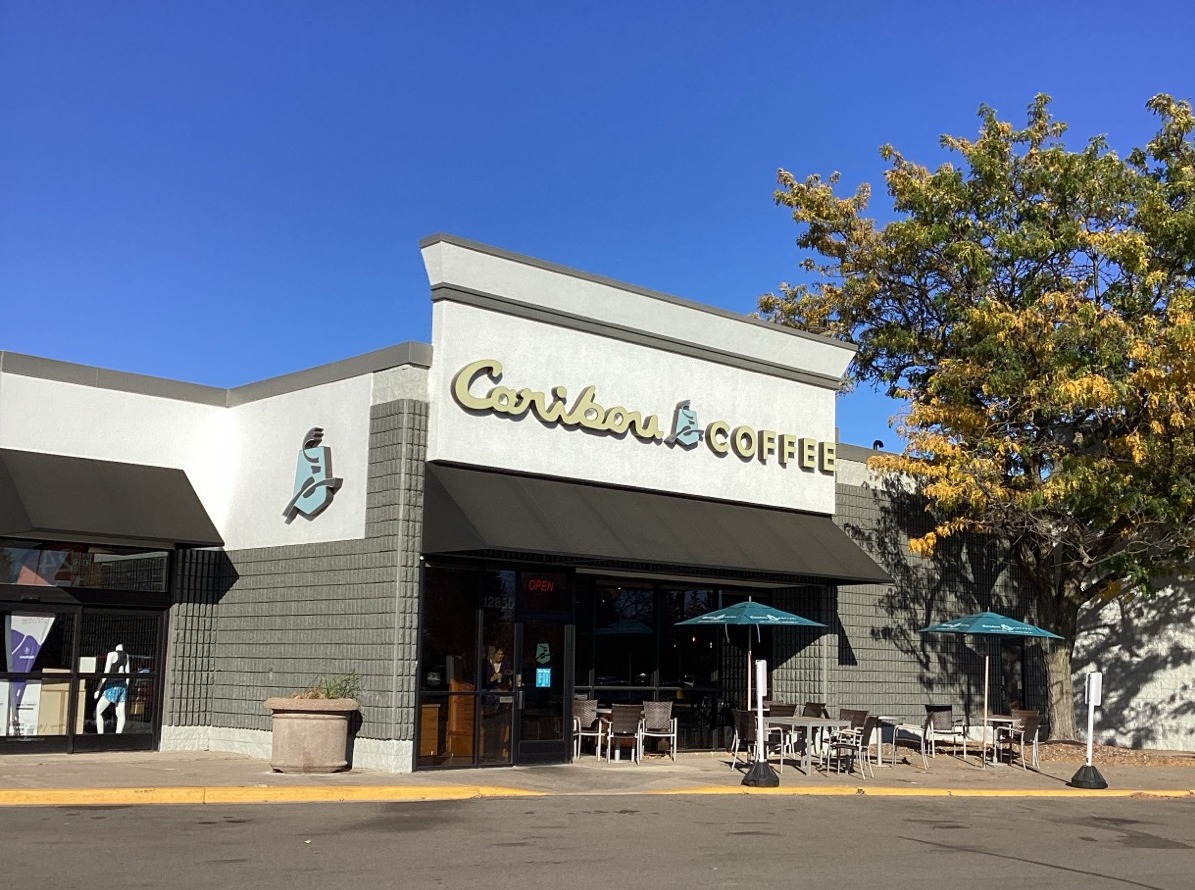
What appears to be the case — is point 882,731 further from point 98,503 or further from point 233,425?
point 98,503

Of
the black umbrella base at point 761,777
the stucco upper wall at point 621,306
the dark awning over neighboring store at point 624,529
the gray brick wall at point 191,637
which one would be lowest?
the black umbrella base at point 761,777

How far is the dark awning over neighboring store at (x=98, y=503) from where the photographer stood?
1847cm

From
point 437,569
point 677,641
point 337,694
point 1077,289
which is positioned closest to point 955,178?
point 1077,289

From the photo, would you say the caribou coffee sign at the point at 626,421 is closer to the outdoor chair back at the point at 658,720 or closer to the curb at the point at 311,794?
the outdoor chair back at the point at 658,720

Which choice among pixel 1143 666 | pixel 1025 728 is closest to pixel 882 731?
pixel 1025 728

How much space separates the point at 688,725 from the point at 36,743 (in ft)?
34.1

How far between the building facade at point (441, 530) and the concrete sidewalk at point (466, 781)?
3.22 ft

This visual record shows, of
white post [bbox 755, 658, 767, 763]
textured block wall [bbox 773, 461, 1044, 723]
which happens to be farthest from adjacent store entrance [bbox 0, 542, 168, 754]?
textured block wall [bbox 773, 461, 1044, 723]

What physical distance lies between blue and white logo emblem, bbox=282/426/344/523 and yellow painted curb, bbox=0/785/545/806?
499cm

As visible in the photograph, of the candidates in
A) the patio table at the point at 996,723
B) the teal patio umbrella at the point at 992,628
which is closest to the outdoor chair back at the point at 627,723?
the teal patio umbrella at the point at 992,628

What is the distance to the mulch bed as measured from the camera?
78.4 ft

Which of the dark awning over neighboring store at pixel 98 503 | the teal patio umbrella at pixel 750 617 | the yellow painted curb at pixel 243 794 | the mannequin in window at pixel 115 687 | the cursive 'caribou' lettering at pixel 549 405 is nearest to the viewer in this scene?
the yellow painted curb at pixel 243 794

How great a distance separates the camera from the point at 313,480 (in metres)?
19.9

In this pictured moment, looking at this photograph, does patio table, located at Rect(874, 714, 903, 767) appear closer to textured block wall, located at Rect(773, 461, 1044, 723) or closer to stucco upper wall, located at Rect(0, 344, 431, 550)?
textured block wall, located at Rect(773, 461, 1044, 723)
